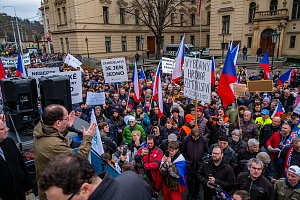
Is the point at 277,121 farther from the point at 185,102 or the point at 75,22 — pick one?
the point at 75,22

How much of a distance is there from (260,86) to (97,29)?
2970 centimetres

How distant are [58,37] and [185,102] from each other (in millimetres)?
34009

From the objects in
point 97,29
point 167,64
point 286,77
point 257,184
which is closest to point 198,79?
point 257,184

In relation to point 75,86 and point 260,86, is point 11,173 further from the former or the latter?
point 260,86

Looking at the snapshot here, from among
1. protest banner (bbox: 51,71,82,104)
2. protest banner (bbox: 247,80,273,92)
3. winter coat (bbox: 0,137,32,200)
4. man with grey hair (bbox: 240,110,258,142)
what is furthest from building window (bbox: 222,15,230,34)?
winter coat (bbox: 0,137,32,200)

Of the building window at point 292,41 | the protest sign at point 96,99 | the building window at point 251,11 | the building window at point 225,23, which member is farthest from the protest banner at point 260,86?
the building window at point 225,23

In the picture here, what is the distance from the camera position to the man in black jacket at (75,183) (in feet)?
4.78

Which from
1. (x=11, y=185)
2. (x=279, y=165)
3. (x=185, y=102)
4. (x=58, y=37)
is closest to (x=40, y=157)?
(x=11, y=185)

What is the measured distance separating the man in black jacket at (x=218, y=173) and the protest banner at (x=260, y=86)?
5790 millimetres

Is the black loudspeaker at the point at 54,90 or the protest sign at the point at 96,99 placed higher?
the black loudspeaker at the point at 54,90

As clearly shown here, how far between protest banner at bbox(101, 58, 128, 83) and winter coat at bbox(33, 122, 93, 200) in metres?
6.49

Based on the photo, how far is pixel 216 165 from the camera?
402cm

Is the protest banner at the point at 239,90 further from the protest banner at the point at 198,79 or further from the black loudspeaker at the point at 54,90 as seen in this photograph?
the black loudspeaker at the point at 54,90

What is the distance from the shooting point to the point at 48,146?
250 centimetres
